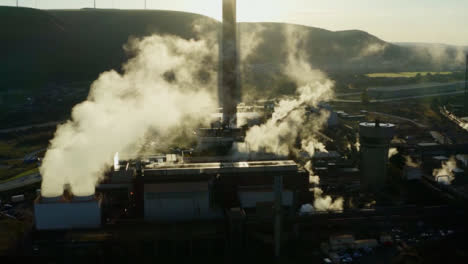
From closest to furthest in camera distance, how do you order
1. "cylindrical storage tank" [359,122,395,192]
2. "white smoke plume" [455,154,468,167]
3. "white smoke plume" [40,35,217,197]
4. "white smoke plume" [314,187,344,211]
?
"white smoke plume" [40,35,217,197] < "white smoke plume" [314,187,344,211] < "cylindrical storage tank" [359,122,395,192] < "white smoke plume" [455,154,468,167]

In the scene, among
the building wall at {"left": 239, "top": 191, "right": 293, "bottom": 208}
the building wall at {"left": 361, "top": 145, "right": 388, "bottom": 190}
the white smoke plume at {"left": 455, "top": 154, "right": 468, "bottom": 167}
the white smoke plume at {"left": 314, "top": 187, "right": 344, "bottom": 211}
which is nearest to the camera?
the building wall at {"left": 239, "top": 191, "right": 293, "bottom": 208}

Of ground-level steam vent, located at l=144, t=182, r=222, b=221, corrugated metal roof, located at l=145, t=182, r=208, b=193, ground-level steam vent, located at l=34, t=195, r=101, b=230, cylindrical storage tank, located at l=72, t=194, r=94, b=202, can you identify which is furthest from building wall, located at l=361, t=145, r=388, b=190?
cylindrical storage tank, located at l=72, t=194, r=94, b=202

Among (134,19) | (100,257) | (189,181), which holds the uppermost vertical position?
(134,19)

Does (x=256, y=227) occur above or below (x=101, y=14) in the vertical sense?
below

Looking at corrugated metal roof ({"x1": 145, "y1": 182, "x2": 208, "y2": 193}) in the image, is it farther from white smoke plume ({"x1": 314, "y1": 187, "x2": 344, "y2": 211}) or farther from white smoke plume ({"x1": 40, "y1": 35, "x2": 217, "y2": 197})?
white smoke plume ({"x1": 314, "y1": 187, "x2": 344, "y2": 211})

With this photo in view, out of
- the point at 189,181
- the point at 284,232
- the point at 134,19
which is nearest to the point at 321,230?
the point at 284,232

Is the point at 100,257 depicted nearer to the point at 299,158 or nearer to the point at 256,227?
the point at 256,227
